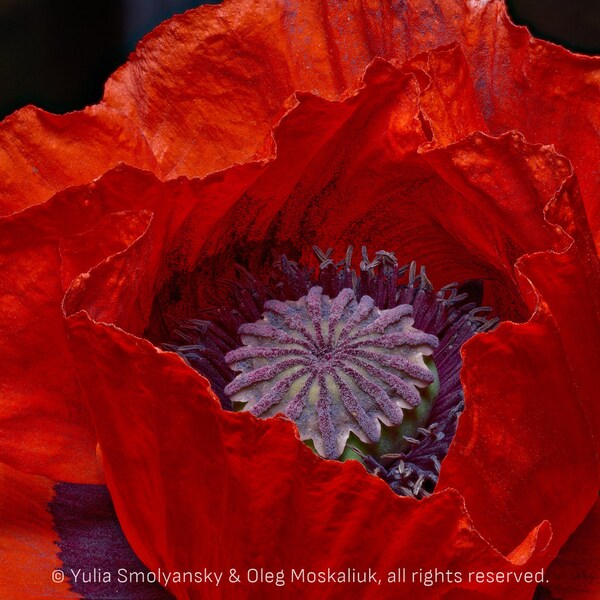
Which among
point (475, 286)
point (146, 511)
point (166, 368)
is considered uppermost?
point (166, 368)

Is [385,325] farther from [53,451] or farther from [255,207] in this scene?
[53,451]

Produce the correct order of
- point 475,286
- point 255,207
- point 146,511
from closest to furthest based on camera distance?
point 146,511 → point 255,207 → point 475,286

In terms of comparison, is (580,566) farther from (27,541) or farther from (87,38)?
(87,38)

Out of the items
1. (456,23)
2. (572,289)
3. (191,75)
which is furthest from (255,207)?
(572,289)

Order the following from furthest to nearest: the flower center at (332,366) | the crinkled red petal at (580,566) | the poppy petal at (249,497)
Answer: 1. the flower center at (332,366)
2. the crinkled red petal at (580,566)
3. the poppy petal at (249,497)

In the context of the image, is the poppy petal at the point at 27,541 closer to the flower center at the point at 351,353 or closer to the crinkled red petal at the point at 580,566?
the flower center at the point at 351,353

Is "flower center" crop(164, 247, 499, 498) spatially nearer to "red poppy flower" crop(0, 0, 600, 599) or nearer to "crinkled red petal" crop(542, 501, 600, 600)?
"red poppy flower" crop(0, 0, 600, 599)

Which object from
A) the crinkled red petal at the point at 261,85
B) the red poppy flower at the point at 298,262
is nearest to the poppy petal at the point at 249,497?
the red poppy flower at the point at 298,262
